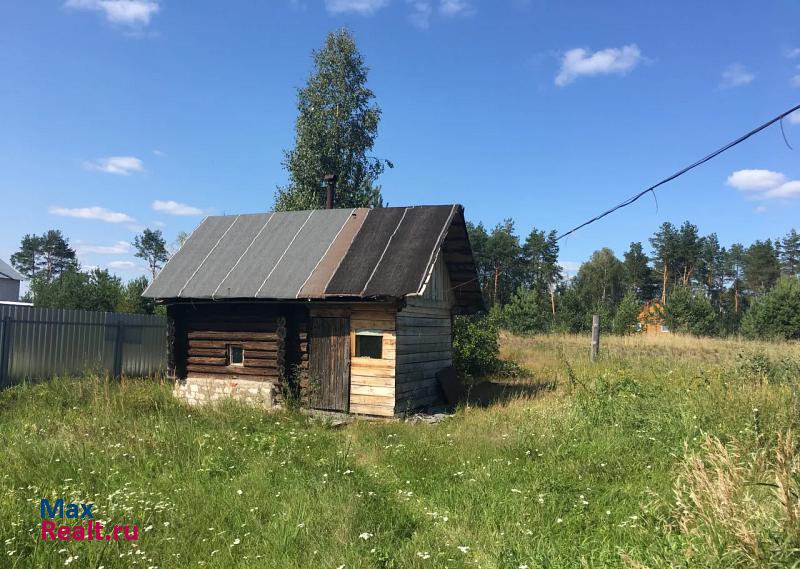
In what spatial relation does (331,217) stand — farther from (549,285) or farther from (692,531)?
(549,285)

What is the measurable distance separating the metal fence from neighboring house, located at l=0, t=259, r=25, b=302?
2447cm

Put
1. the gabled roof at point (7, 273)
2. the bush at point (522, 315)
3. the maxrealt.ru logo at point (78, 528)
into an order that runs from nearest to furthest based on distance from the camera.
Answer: the maxrealt.ru logo at point (78, 528)
the gabled roof at point (7, 273)
the bush at point (522, 315)

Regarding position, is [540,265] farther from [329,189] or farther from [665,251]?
[329,189]

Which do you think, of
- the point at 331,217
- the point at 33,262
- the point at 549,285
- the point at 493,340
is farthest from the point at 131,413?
the point at 33,262

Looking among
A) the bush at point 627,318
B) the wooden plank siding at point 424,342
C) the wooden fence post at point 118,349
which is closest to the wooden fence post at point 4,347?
the wooden fence post at point 118,349

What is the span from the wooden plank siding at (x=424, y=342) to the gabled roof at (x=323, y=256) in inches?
22.4

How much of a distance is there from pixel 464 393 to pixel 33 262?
308 feet

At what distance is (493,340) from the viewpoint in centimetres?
1816

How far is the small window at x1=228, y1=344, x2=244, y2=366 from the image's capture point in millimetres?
12680

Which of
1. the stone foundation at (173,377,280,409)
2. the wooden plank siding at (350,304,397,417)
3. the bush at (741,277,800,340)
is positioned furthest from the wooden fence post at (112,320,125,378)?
the bush at (741,277,800,340)

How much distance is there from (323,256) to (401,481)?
7.15 metres

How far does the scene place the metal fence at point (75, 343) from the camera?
1226 cm

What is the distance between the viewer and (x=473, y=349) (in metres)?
17.8

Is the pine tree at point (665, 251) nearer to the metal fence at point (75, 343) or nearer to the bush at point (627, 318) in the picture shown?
the bush at point (627, 318)
